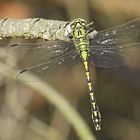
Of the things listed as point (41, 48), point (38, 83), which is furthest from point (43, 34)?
point (38, 83)

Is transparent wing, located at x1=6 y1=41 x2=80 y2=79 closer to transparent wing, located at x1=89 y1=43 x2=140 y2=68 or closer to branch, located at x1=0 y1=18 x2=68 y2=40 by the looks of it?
transparent wing, located at x1=89 y1=43 x2=140 y2=68

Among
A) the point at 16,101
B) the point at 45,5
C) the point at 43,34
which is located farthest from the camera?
the point at 45,5

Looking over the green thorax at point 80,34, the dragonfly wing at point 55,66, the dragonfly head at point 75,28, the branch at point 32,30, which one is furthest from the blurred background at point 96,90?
the branch at point 32,30

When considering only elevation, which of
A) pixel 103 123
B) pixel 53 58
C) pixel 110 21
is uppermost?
pixel 110 21

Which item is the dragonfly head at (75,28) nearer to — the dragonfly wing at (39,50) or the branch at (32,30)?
the branch at (32,30)

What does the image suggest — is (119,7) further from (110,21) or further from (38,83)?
(38,83)

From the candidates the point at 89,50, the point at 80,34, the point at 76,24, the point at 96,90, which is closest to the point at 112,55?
the point at 89,50

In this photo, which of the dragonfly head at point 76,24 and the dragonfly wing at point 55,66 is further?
the dragonfly wing at point 55,66

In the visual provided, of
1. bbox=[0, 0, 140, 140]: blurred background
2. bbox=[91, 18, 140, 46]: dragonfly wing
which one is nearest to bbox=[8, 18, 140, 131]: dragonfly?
bbox=[91, 18, 140, 46]: dragonfly wing

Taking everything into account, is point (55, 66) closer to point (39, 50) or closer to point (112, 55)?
point (39, 50)
